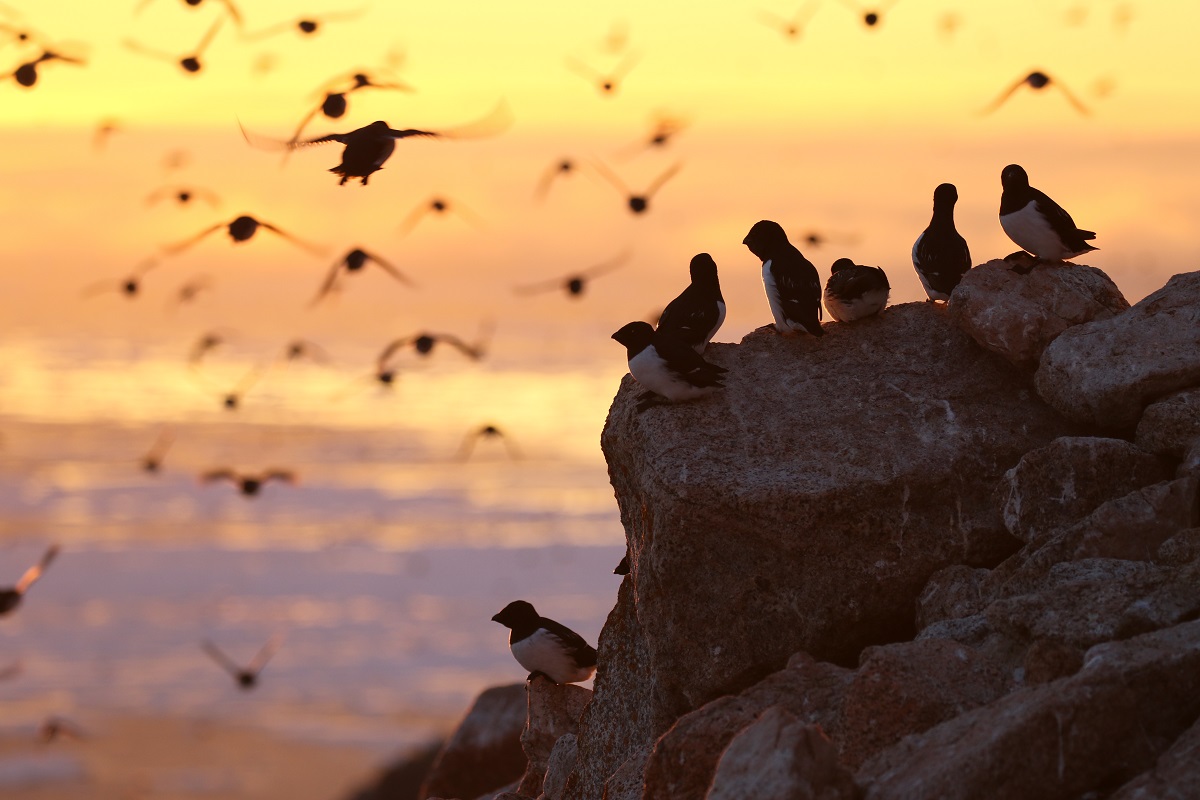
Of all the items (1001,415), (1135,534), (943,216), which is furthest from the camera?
(943,216)

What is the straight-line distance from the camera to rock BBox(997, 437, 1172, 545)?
11492mm

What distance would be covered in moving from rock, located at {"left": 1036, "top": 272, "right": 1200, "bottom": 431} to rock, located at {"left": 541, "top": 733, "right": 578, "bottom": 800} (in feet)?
16.3

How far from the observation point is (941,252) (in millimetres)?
14539

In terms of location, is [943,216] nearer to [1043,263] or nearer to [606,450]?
[1043,263]

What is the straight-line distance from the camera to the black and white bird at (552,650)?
15.1m

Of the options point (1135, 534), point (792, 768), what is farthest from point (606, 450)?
point (792, 768)

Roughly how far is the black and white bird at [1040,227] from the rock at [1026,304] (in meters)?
0.17

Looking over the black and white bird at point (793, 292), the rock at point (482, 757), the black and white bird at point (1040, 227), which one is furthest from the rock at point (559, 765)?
the rock at point (482, 757)

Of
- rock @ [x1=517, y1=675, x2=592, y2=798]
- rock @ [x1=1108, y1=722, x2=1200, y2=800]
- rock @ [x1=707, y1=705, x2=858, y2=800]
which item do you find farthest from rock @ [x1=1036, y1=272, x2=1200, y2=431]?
rock @ [x1=517, y1=675, x2=592, y2=798]

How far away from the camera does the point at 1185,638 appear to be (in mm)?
8633

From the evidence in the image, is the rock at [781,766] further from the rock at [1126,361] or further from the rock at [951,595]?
the rock at [1126,361]

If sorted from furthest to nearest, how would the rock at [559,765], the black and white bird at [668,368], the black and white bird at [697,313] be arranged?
the rock at [559,765] < the black and white bird at [697,313] < the black and white bird at [668,368]

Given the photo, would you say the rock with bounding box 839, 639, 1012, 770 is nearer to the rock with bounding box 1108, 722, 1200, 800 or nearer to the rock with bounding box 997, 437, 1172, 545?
the rock with bounding box 1108, 722, 1200, 800

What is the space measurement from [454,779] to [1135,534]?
11.8m
